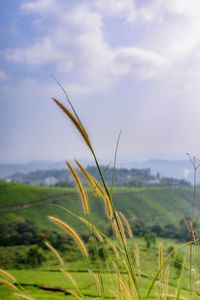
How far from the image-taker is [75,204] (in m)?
70.4

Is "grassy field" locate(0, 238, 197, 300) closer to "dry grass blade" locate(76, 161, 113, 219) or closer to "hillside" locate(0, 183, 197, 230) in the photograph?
"dry grass blade" locate(76, 161, 113, 219)

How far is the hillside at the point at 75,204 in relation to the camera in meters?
62.7

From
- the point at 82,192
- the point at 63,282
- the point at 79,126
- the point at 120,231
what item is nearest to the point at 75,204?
the point at 63,282

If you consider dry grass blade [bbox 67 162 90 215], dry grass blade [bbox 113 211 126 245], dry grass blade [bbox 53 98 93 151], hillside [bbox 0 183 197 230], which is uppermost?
dry grass blade [bbox 53 98 93 151]

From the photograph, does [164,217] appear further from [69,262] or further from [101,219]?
[69,262]

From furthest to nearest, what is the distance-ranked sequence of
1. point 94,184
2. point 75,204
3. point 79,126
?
point 75,204 < point 94,184 < point 79,126

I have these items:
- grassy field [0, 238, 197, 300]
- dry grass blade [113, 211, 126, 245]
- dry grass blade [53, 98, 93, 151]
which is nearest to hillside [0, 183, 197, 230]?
grassy field [0, 238, 197, 300]

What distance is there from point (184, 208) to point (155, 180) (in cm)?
5964

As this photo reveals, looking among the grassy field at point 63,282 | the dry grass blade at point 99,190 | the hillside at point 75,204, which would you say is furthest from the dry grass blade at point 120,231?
the hillside at point 75,204

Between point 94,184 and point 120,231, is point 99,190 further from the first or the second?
point 120,231

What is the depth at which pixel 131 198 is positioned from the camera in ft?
253

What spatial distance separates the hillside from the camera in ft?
206

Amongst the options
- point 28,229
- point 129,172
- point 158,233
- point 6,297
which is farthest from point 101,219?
point 129,172

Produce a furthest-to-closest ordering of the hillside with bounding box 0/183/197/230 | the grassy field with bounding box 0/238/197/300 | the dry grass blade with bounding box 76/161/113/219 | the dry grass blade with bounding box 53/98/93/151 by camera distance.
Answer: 1. the hillside with bounding box 0/183/197/230
2. the grassy field with bounding box 0/238/197/300
3. the dry grass blade with bounding box 76/161/113/219
4. the dry grass blade with bounding box 53/98/93/151
